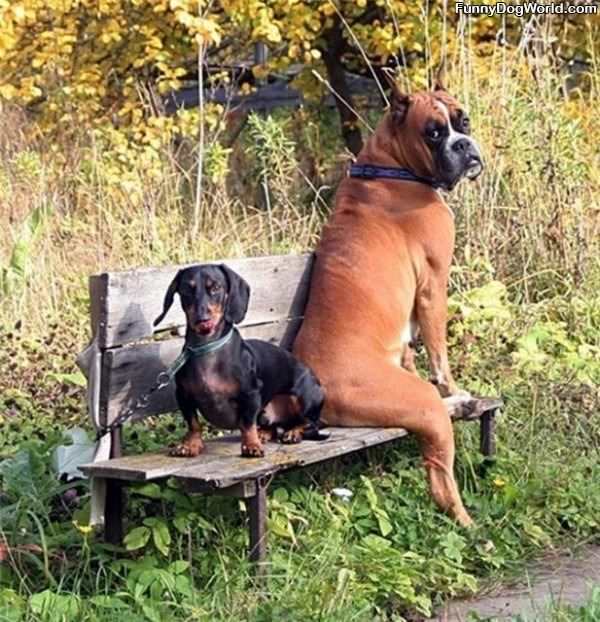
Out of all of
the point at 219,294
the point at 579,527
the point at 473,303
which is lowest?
the point at 579,527

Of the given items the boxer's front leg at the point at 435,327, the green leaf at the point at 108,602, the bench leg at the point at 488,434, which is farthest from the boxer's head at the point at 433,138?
the green leaf at the point at 108,602

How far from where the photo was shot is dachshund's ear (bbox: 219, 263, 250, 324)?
13.8 ft

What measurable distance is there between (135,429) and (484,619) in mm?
2002

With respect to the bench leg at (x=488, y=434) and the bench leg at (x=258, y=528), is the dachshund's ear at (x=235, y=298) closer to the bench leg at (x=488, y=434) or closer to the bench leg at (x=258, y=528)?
the bench leg at (x=258, y=528)

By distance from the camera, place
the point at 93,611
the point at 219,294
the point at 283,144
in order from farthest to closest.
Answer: the point at 283,144
the point at 219,294
the point at 93,611

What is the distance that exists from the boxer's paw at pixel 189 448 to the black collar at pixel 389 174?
149 cm

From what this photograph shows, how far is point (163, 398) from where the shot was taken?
4.73 m

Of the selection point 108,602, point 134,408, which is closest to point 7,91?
point 134,408

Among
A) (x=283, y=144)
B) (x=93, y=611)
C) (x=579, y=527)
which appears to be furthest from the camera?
(x=283, y=144)

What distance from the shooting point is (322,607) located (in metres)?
3.85

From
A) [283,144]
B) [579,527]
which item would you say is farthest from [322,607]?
[283,144]

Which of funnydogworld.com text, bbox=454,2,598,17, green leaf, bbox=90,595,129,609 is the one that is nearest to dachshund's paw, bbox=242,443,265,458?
green leaf, bbox=90,595,129,609

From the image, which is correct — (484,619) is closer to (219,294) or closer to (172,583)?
(172,583)

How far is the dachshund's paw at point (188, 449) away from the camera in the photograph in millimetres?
4277
